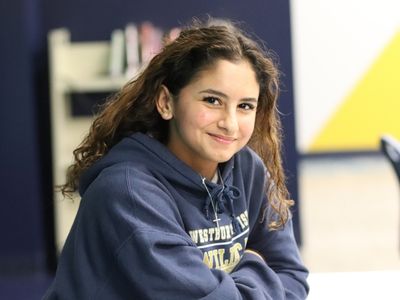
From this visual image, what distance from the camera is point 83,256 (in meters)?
1.03

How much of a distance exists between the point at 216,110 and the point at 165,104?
12 centimetres

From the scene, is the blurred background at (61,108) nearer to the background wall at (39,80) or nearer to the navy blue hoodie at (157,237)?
the background wall at (39,80)

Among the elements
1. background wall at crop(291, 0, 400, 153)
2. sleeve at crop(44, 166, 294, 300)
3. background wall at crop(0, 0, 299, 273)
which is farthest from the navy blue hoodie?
background wall at crop(291, 0, 400, 153)

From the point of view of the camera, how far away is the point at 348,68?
7.76 m

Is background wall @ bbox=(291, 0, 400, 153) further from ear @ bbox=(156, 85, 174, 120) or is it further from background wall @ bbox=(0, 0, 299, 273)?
ear @ bbox=(156, 85, 174, 120)

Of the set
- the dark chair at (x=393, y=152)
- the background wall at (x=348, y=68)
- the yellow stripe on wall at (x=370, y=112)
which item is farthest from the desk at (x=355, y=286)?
the yellow stripe on wall at (x=370, y=112)

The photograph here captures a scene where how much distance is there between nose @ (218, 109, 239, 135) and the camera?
1.10m

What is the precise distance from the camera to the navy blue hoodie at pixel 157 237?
1.00m

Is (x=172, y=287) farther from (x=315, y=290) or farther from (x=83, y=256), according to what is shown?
(x=315, y=290)

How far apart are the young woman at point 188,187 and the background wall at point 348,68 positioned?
6.36 m

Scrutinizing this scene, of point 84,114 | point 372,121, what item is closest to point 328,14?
point 372,121

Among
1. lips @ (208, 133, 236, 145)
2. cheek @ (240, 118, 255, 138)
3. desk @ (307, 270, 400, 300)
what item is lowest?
desk @ (307, 270, 400, 300)

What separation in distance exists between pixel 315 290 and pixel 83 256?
526 millimetres

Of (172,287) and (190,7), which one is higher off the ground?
(190,7)
